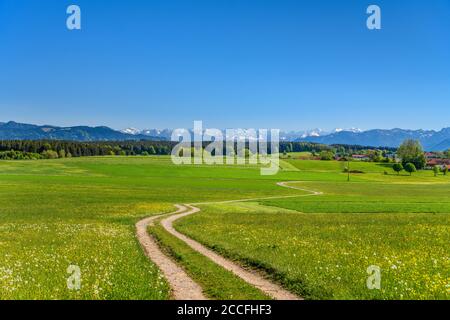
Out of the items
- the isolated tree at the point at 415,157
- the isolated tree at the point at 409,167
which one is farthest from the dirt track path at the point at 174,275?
the isolated tree at the point at 415,157

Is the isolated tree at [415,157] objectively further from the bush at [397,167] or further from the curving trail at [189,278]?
the curving trail at [189,278]

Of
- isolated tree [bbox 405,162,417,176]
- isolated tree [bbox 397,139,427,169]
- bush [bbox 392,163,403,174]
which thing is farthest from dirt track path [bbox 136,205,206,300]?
isolated tree [bbox 397,139,427,169]

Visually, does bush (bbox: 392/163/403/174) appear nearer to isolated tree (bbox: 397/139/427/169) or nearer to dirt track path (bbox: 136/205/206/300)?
isolated tree (bbox: 397/139/427/169)

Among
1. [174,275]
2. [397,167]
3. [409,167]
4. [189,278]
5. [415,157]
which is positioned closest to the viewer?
[189,278]

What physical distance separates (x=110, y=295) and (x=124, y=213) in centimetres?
3397

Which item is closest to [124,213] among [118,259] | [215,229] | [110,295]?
[215,229]

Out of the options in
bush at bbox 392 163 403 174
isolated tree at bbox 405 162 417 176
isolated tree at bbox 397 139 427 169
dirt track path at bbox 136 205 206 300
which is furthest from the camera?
isolated tree at bbox 397 139 427 169

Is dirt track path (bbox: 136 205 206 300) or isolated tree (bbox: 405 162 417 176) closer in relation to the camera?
dirt track path (bbox: 136 205 206 300)

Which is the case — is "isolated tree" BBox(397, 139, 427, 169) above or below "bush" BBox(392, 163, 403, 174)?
above

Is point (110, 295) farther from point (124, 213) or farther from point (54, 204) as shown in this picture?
point (54, 204)

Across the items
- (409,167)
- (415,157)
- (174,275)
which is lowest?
(409,167)

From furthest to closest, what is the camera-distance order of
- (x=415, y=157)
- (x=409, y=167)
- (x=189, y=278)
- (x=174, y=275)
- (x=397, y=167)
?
(x=415, y=157) < (x=409, y=167) < (x=397, y=167) < (x=174, y=275) < (x=189, y=278)

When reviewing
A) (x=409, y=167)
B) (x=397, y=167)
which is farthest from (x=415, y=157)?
(x=397, y=167)

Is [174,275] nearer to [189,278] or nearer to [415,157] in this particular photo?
[189,278]
